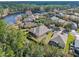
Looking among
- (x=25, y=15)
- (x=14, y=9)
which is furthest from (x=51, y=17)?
(x=14, y=9)

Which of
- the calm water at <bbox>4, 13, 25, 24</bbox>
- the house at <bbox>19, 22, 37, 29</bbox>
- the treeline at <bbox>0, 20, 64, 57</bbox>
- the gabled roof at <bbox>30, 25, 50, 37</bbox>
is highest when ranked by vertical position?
the calm water at <bbox>4, 13, 25, 24</bbox>

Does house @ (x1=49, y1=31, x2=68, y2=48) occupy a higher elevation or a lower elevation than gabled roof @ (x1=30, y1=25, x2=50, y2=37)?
lower

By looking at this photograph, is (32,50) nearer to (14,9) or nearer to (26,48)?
(26,48)

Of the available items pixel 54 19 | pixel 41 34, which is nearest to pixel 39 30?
pixel 41 34

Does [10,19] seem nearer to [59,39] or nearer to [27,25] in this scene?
[27,25]

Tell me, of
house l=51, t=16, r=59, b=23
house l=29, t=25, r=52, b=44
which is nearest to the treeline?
house l=29, t=25, r=52, b=44

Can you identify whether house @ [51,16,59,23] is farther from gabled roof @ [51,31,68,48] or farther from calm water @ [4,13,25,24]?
calm water @ [4,13,25,24]
